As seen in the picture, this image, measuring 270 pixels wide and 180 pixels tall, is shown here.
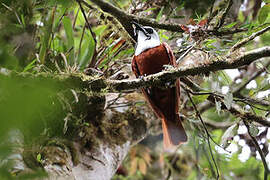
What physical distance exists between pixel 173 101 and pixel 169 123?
137 millimetres

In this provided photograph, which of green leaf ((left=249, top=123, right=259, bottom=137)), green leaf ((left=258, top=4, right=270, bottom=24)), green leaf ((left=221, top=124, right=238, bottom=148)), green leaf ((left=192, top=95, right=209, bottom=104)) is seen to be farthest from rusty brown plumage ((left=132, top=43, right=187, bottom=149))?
green leaf ((left=258, top=4, right=270, bottom=24))

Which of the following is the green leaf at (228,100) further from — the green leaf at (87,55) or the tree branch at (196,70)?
the green leaf at (87,55)

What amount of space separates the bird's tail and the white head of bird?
1.51ft

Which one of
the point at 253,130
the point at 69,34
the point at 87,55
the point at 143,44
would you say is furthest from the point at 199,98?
the point at 69,34

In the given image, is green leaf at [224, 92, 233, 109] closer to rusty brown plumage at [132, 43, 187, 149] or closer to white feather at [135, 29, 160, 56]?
rusty brown plumage at [132, 43, 187, 149]

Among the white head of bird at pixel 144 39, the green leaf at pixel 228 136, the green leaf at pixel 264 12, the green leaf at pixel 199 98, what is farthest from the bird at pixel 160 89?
the green leaf at pixel 264 12

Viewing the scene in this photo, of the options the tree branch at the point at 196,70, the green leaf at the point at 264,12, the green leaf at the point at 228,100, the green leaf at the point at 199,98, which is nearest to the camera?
the tree branch at the point at 196,70

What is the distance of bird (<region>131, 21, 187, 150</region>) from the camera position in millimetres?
1750

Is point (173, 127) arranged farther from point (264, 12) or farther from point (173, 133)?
point (264, 12)

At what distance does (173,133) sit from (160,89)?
27cm

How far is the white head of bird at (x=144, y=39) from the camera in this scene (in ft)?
5.89

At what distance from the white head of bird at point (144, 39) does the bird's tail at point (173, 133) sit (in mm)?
461

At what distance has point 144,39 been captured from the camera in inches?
73.5

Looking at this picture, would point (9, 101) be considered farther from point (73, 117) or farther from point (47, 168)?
point (73, 117)
